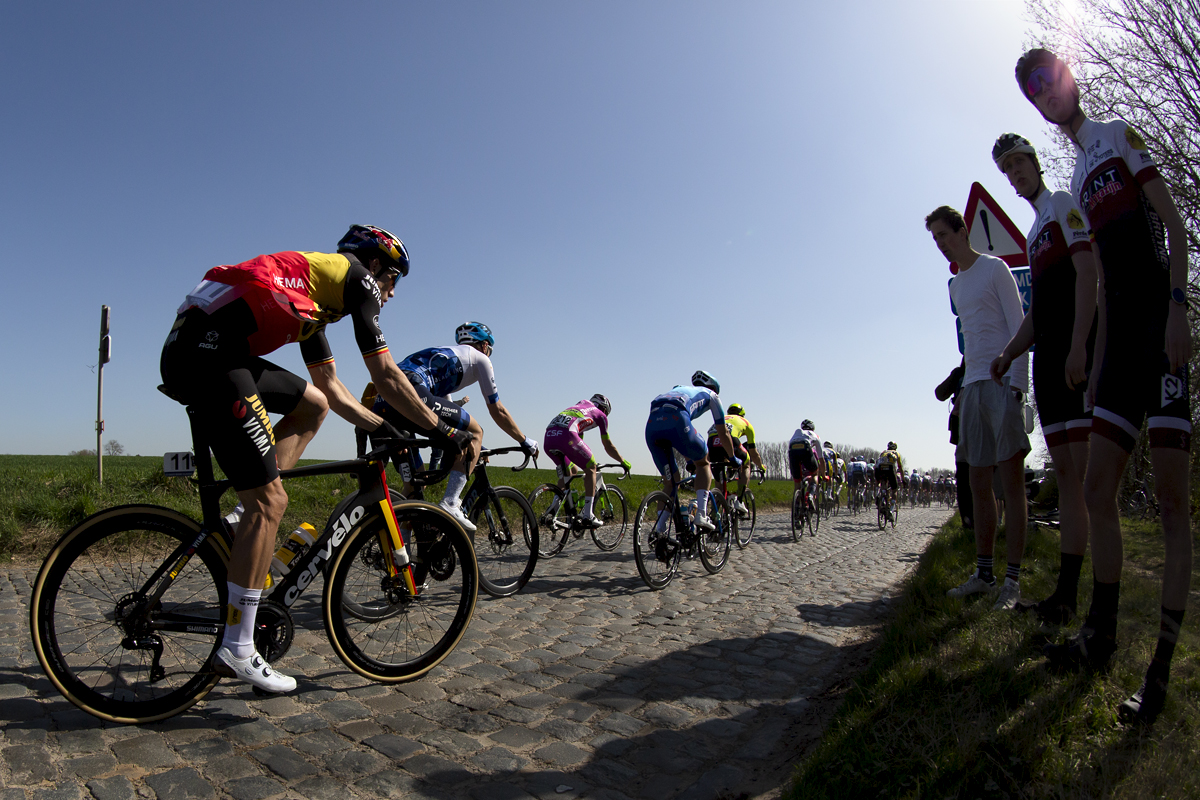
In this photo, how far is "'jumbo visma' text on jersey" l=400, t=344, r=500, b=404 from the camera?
6.14m

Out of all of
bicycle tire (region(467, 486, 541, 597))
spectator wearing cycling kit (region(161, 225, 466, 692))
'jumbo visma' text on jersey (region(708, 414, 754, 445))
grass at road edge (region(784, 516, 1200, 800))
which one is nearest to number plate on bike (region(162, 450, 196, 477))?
spectator wearing cycling kit (region(161, 225, 466, 692))

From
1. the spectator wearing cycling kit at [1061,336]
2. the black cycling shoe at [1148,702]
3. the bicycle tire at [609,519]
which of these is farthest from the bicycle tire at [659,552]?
the black cycling shoe at [1148,702]

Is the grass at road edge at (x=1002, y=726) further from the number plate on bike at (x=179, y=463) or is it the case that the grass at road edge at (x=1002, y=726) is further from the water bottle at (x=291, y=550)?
the number plate on bike at (x=179, y=463)

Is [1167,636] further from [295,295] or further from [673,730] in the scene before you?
[295,295]

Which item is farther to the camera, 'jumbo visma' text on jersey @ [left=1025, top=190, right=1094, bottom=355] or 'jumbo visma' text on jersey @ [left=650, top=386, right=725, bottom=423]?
'jumbo visma' text on jersey @ [left=650, top=386, right=725, bottom=423]

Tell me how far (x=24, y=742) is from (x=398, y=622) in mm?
1603

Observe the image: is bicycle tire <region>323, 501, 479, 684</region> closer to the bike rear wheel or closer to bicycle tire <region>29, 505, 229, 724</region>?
bicycle tire <region>29, 505, 229, 724</region>

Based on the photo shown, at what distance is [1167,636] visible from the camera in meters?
2.37

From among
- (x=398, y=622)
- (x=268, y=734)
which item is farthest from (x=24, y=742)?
(x=398, y=622)

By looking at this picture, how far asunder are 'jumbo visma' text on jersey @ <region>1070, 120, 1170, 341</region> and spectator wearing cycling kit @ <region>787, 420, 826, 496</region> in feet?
36.0

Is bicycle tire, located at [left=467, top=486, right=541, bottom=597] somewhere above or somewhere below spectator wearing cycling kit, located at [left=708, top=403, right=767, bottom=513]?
below

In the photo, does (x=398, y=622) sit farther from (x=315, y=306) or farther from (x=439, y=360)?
(x=439, y=360)

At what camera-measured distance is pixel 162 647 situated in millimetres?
2959

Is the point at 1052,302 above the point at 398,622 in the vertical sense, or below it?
above
